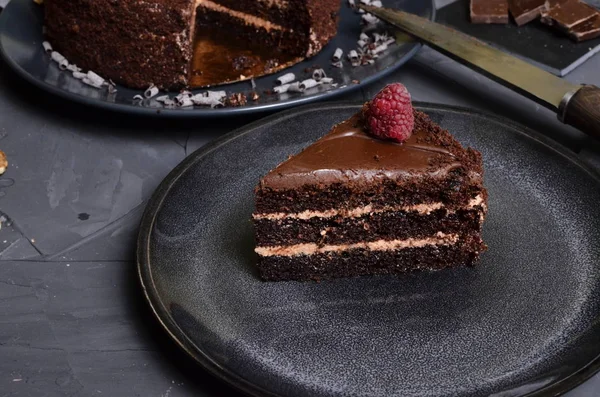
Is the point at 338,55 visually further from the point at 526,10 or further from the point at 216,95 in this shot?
the point at 526,10

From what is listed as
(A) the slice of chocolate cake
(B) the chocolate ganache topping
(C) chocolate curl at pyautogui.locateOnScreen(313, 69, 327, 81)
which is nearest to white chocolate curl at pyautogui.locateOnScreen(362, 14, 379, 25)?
(C) chocolate curl at pyautogui.locateOnScreen(313, 69, 327, 81)

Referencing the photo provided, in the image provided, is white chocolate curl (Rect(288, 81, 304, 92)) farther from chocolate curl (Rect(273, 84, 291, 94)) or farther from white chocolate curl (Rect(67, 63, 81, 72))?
white chocolate curl (Rect(67, 63, 81, 72))

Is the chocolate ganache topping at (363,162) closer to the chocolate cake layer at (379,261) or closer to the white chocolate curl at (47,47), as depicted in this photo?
the chocolate cake layer at (379,261)

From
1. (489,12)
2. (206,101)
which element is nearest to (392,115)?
(206,101)

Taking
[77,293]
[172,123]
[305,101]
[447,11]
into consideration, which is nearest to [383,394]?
[77,293]

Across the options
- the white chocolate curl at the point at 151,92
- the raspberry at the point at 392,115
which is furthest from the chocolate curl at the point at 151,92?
the raspberry at the point at 392,115

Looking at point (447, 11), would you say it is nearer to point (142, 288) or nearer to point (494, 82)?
point (494, 82)
